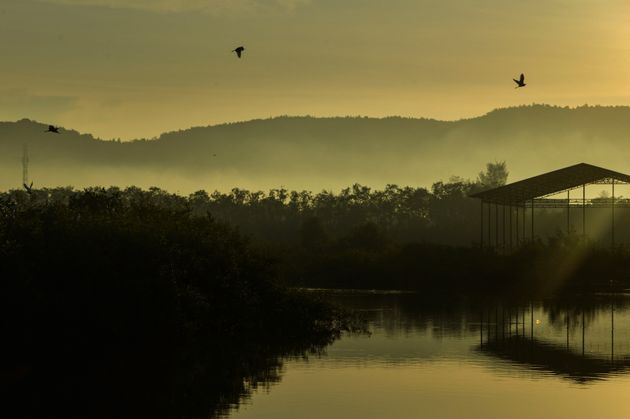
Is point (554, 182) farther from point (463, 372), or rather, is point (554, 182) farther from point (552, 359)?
point (463, 372)

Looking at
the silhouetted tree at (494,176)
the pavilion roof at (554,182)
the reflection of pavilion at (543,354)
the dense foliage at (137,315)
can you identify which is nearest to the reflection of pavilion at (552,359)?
the reflection of pavilion at (543,354)

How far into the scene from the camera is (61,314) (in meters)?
38.2

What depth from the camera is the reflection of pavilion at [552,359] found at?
37.1 meters

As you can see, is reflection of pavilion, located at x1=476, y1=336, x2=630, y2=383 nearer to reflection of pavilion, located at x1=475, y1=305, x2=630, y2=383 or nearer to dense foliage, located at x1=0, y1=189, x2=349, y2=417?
reflection of pavilion, located at x1=475, y1=305, x2=630, y2=383

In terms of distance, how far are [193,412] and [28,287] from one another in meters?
9.60

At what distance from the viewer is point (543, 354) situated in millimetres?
41469

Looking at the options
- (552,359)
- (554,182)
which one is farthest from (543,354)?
(554,182)

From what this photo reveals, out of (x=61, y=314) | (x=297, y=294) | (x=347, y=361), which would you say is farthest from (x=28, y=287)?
(x=297, y=294)

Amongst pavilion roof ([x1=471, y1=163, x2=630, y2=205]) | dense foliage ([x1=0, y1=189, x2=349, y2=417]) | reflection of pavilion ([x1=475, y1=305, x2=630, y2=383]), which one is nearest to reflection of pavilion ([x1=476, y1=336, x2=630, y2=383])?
reflection of pavilion ([x1=475, y1=305, x2=630, y2=383])

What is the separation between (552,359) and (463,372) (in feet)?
15.7

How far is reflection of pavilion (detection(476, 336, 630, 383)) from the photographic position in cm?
3706

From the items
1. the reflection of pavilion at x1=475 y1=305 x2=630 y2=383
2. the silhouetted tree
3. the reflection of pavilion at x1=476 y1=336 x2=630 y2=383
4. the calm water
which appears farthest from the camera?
the silhouetted tree

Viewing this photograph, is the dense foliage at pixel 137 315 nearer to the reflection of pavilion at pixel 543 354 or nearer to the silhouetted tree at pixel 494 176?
the reflection of pavilion at pixel 543 354

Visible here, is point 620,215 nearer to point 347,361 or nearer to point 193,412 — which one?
point 347,361
